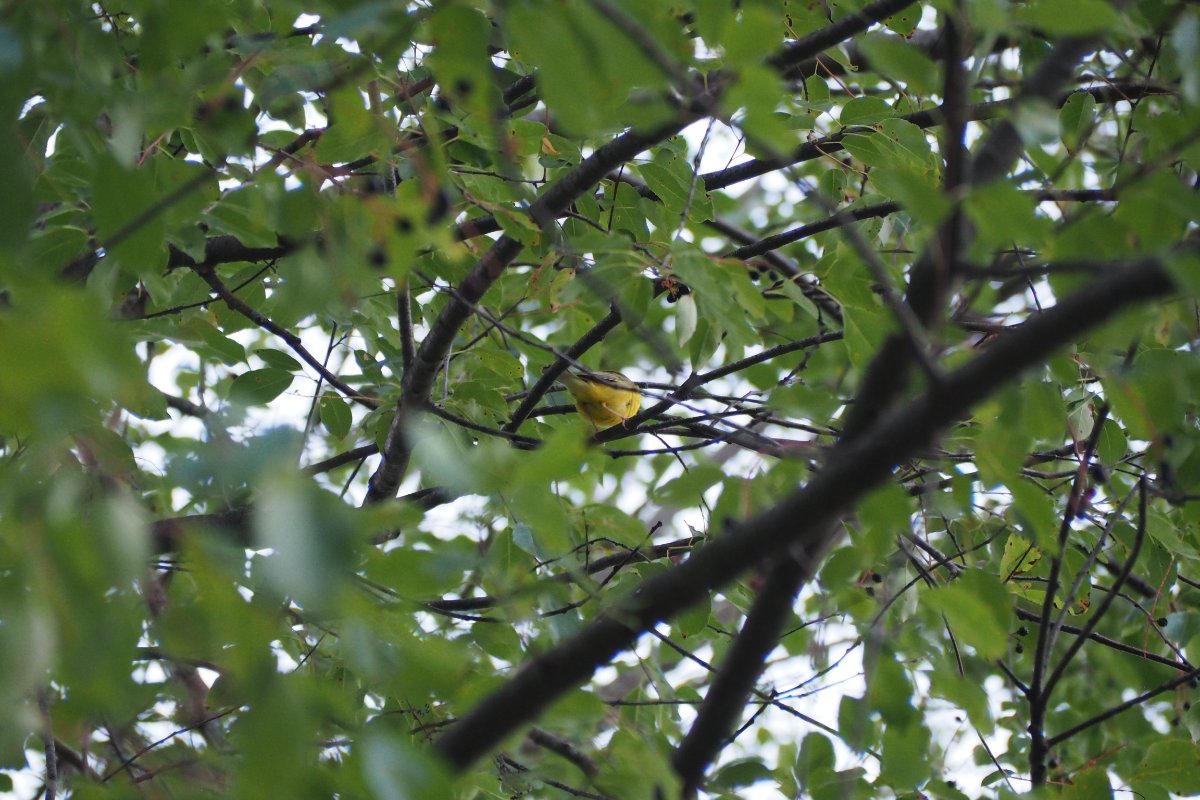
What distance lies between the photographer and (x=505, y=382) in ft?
8.60

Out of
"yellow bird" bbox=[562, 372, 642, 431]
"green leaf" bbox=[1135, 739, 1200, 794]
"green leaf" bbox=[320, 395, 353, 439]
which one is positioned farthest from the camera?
"yellow bird" bbox=[562, 372, 642, 431]

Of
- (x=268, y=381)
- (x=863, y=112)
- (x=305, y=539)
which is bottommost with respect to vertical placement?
(x=305, y=539)

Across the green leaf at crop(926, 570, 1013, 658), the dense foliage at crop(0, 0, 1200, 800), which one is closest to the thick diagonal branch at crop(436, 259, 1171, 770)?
the dense foliage at crop(0, 0, 1200, 800)

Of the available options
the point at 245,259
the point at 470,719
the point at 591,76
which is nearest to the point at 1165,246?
the point at 591,76

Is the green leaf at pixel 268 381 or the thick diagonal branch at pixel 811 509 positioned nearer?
the thick diagonal branch at pixel 811 509

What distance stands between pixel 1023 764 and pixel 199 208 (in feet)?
10.7

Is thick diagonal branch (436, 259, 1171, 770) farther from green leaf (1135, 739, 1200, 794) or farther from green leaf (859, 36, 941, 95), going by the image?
green leaf (1135, 739, 1200, 794)

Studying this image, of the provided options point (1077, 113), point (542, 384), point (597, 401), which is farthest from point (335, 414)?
point (1077, 113)

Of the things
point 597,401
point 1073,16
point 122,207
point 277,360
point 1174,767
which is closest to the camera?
point 1073,16

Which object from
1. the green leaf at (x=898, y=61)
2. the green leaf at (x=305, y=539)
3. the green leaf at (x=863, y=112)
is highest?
the green leaf at (x=863, y=112)

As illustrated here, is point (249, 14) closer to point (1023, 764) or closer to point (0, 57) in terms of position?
point (0, 57)

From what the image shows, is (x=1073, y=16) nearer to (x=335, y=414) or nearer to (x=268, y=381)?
(x=268, y=381)

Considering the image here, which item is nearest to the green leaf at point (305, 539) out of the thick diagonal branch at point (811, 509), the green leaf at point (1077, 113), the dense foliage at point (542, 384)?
the dense foliage at point (542, 384)

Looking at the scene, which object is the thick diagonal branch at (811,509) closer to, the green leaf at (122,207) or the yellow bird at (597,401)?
the green leaf at (122,207)
